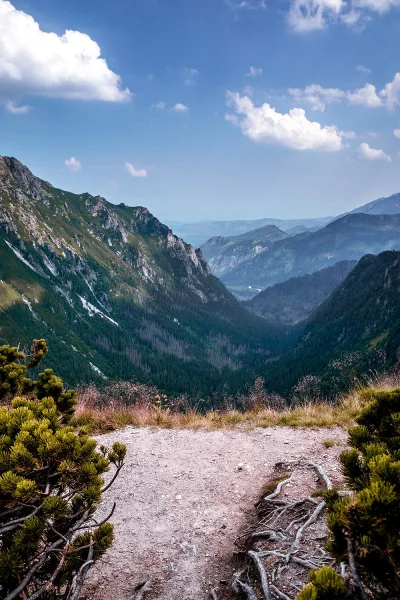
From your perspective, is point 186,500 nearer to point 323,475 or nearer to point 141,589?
point 141,589

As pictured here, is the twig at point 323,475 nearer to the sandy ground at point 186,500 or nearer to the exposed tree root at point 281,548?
the exposed tree root at point 281,548

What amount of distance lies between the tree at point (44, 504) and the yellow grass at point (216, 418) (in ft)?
27.4

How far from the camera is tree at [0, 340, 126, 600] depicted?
3520mm

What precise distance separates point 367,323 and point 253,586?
622 feet

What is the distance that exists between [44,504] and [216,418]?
33.3 feet

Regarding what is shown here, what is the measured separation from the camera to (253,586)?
16.6 ft

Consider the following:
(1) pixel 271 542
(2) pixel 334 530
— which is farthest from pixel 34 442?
(1) pixel 271 542

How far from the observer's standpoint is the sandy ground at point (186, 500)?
5.81 m

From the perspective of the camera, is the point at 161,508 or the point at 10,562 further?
the point at 161,508

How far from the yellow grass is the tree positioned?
8356mm

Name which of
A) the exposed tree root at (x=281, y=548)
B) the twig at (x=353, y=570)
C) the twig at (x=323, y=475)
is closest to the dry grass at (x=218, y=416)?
the twig at (x=323, y=475)

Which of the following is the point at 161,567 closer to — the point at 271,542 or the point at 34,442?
the point at 271,542

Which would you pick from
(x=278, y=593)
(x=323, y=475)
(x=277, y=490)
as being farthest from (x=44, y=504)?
(x=323, y=475)

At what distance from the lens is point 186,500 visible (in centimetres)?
811
